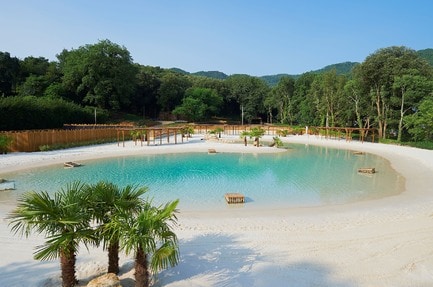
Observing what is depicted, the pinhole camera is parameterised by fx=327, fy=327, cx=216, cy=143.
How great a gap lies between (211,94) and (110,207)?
6018 centimetres

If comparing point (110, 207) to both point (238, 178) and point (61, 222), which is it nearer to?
point (61, 222)

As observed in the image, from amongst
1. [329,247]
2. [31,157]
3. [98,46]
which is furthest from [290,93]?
[329,247]

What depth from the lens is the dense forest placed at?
115 feet

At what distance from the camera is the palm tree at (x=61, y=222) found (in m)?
5.42

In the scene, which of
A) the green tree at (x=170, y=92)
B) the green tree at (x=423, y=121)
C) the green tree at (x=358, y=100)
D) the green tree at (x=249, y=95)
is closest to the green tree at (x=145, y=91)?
the green tree at (x=170, y=92)

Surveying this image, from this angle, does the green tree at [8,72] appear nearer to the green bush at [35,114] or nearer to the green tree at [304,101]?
the green bush at [35,114]

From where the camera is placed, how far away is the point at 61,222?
17.8 ft

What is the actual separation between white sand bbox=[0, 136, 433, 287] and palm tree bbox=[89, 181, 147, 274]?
0.74 metres

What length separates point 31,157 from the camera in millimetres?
24281

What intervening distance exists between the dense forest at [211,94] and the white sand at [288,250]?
25027 millimetres

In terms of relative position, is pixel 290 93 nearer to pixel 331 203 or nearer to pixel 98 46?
pixel 98 46

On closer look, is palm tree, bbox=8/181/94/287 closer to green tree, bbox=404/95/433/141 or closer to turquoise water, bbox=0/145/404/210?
turquoise water, bbox=0/145/404/210

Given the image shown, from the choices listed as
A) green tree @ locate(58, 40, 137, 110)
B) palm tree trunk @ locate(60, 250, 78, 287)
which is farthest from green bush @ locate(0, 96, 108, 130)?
palm tree trunk @ locate(60, 250, 78, 287)

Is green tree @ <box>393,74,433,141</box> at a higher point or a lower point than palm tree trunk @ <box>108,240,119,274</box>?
higher
